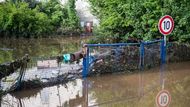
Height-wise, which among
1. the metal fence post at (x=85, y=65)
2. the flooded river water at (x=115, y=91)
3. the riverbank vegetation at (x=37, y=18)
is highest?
the riverbank vegetation at (x=37, y=18)

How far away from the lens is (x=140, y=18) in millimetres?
14672

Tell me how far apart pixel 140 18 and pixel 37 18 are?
35.0 feet

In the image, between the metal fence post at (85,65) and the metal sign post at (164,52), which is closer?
the metal sign post at (164,52)

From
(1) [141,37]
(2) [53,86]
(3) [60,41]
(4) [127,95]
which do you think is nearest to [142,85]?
(4) [127,95]

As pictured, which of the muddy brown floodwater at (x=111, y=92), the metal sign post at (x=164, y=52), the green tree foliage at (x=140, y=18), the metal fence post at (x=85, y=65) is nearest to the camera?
the muddy brown floodwater at (x=111, y=92)

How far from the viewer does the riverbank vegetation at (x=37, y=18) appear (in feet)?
76.1

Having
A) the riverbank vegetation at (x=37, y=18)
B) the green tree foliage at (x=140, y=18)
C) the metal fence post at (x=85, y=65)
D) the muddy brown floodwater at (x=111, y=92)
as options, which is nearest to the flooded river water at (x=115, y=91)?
the muddy brown floodwater at (x=111, y=92)

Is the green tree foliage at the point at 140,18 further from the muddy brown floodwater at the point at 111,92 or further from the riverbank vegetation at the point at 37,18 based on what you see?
the riverbank vegetation at the point at 37,18

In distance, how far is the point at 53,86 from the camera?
418 inches

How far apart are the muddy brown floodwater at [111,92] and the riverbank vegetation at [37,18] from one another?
12.6 meters

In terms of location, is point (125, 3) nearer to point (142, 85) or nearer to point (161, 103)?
point (142, 85)

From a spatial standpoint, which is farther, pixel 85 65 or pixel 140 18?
pixel 140 18

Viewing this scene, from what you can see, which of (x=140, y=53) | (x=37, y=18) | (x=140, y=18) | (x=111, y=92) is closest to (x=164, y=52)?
(x=140, y=53)

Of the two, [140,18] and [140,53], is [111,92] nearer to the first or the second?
[140,53]
